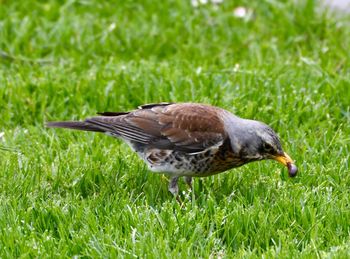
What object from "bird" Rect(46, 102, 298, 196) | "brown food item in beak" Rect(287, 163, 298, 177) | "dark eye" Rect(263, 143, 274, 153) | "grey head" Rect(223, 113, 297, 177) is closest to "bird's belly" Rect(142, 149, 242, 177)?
"bird" Rect(46, 102, 298, 196)

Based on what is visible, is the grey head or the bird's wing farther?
the bird's wing

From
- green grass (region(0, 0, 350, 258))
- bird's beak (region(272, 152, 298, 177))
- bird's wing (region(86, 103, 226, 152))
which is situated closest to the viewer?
green grass (region(0, 0, 350, 258))

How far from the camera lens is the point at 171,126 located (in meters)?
6.32

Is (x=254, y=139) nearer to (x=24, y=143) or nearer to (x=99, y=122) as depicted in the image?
(x=99, y=122)

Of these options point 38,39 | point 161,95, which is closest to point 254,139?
point 161,95

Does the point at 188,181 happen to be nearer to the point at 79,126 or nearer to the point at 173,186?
the point at 173,186

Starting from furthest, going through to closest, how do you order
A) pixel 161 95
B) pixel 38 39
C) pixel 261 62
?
pixel 38 39, pixel 261 62, pixel 161 95

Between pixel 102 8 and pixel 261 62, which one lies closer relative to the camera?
pixel 261 62

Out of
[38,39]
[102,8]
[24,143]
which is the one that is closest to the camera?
[24,143]

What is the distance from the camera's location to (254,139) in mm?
6059

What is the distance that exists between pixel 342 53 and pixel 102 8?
275 cm

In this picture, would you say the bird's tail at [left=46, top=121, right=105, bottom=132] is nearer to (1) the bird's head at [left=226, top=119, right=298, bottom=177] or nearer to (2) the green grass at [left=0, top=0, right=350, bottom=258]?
(2) the green grass at [left=0, top=0, right=350, bottom=258]

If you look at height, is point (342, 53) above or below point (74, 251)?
above

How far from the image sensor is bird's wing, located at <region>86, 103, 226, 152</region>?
243 inches
